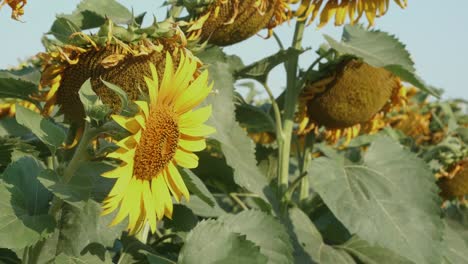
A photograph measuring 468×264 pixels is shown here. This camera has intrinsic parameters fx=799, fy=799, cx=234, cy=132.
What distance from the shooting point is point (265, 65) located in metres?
1.97

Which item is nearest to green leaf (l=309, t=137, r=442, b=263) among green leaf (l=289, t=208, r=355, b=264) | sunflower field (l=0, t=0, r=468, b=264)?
sunflower field (l=0, t=0, r=468, b=264)

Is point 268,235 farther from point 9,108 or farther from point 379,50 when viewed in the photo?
point 9,108

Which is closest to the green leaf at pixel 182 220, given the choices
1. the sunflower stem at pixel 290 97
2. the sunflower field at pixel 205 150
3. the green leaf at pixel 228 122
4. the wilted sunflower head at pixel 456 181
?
the sunflower field at pixel 205 150

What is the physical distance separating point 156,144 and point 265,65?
85 cm

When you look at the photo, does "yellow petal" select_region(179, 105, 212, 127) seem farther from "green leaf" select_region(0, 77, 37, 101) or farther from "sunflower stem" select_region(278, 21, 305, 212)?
"sunflower stem" select_region(278, 21, 305, 212)

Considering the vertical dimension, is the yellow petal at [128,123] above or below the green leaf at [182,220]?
above

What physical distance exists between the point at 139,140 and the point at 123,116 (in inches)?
1.6

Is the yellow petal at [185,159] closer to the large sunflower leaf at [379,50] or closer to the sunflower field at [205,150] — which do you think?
the sunflower field at [205,150]

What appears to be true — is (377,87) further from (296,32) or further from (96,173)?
(96,173)

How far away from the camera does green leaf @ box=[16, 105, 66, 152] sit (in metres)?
1.16

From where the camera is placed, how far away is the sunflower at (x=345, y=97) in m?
2.17

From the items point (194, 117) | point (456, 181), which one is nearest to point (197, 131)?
point (194, 117)

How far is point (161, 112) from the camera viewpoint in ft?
3.83

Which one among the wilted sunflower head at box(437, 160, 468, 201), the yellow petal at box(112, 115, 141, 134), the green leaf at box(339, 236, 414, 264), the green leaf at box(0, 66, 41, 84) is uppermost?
the green leaf at box(0, 66, 41, 84)
